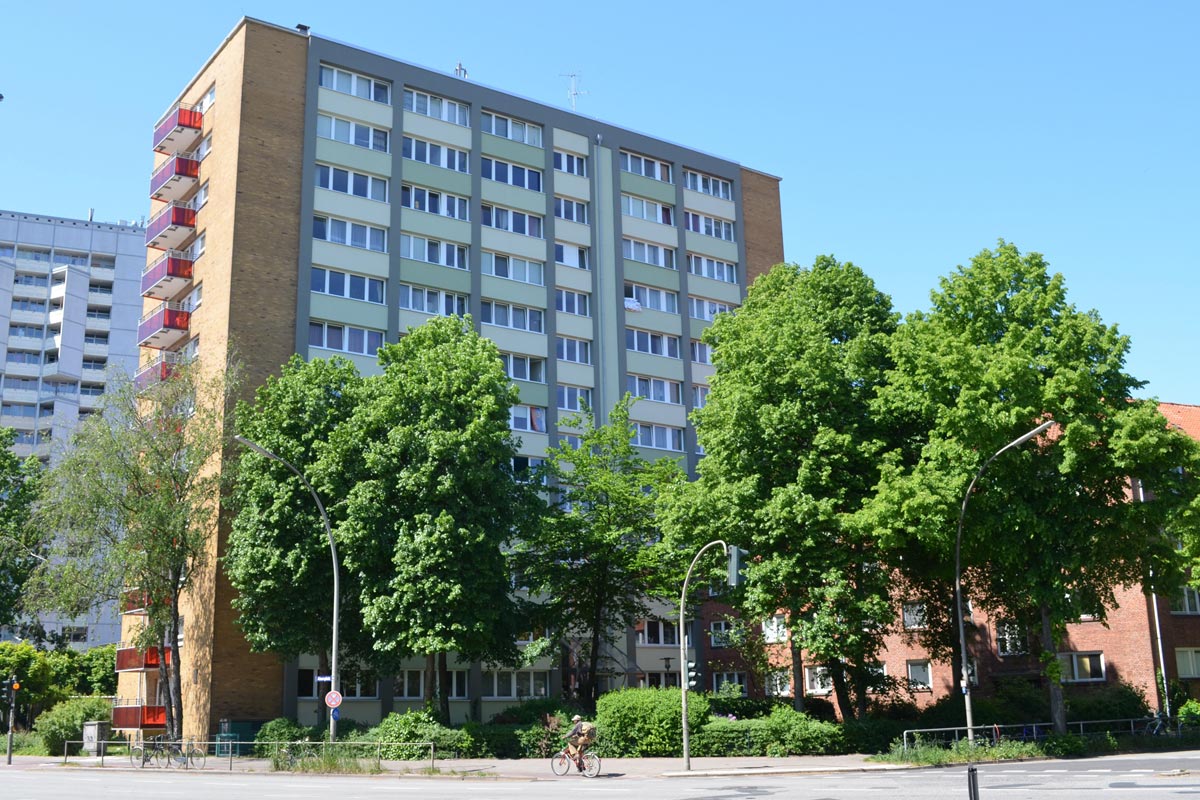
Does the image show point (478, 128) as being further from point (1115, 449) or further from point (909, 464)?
point (1115, 449)

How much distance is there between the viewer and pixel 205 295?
163 ft

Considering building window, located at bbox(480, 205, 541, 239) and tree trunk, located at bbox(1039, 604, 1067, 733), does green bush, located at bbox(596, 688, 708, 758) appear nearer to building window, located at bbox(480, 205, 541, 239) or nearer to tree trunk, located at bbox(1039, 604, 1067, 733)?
tree trunk, located at bbox(1039, 604, 1067, 733)

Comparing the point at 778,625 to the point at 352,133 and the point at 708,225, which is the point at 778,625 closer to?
the point at 352,133

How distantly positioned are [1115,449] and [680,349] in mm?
31380

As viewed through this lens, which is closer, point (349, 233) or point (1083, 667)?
point (1083, 667)

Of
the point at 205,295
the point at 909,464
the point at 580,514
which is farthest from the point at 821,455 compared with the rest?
the point at 205,295

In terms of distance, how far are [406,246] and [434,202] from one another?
3.15m

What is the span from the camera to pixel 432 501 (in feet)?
126

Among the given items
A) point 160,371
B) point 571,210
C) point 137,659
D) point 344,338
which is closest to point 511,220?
point 571,210

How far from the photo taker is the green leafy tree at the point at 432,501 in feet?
121

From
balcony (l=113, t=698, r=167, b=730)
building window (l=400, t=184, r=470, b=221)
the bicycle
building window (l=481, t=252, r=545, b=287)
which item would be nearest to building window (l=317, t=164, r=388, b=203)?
building window (l=400, t=184, r=470, b=221)

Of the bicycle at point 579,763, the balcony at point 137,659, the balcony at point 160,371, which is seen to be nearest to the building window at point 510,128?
the balcony at point 160,371

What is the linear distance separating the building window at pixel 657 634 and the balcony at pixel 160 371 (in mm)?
25534

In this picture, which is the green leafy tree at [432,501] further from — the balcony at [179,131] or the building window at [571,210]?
the balcony at [179,131]
